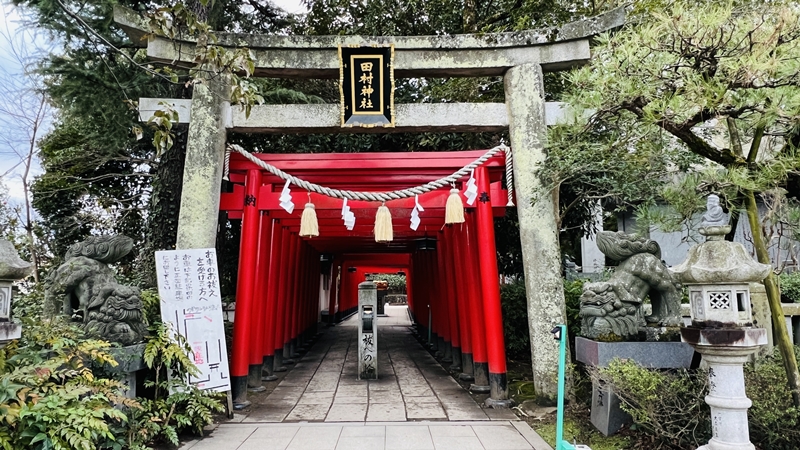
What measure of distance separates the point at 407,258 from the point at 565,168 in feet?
48.4

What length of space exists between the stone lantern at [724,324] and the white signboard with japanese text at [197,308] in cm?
480

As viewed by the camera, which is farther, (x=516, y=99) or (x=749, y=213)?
(x=516, y=99)

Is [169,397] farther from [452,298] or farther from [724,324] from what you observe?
[452,298]

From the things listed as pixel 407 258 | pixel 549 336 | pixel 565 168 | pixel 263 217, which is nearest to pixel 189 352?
pixel 263 217

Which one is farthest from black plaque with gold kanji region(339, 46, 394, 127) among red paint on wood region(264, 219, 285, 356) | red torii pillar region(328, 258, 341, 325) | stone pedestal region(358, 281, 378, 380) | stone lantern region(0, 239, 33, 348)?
red torii pillar region(328, 258, 341, 325)

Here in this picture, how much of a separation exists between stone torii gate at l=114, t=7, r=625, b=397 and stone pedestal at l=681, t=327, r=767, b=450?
2.61 metres

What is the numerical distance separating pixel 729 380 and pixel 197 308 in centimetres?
526

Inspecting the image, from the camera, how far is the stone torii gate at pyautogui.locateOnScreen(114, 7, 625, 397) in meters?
6.40

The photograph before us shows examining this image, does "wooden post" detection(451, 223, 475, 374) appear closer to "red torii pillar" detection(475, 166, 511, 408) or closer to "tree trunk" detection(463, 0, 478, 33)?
"red torii pillar" detection(475, 166, 511, 408)

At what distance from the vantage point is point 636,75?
414cm

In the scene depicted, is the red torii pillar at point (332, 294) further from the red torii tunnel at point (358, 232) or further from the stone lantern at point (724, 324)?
the stone lantern at point (724, 324)

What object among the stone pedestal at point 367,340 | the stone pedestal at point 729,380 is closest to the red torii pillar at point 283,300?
the stone pedestal at point 367,340

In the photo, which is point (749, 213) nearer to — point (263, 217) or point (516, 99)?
point (516, 99)

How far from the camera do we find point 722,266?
3.68 metres
